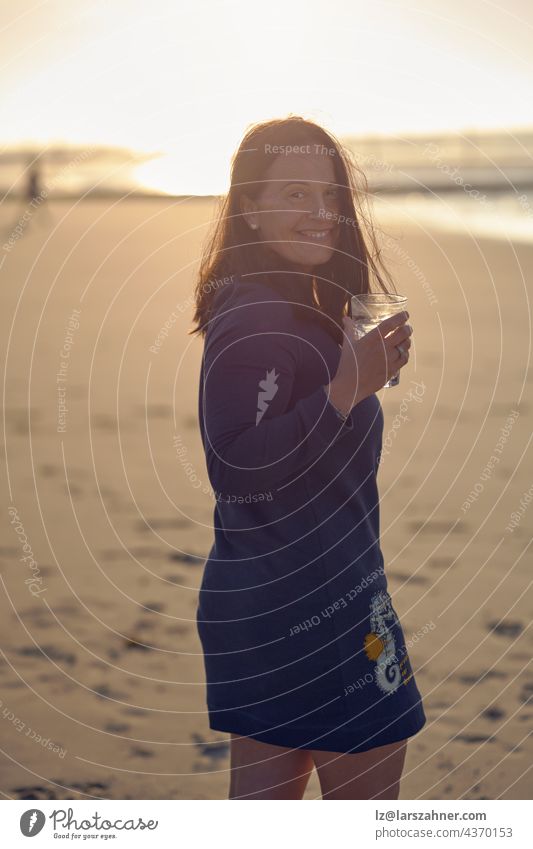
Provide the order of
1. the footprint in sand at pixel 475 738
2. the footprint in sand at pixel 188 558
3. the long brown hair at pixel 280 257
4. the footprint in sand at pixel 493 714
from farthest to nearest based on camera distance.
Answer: the footprint in sand at pixel 188 558
the footprint in sand at pixel 493 714
the footprint in sand at pixel 475 738
the long brown hair at pixel 280 257

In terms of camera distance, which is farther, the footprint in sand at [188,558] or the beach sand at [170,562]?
the footprint in sand at [188,558]

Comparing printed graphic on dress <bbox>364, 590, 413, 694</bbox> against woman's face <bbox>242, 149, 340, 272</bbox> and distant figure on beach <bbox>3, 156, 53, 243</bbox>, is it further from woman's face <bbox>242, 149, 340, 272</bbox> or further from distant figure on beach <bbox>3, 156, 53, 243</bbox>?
distant figure on beach <bbox>3, 156, 53, 243</bbox>

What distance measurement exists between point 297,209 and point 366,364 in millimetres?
444

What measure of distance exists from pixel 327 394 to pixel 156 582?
5.05m

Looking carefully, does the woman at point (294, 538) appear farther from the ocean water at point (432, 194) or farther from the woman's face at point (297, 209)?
the ocean water at point (432, 194)

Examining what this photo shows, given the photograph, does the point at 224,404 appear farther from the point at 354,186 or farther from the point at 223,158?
the point at 223,158

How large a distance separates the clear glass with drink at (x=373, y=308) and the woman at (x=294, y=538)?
6 centimetres

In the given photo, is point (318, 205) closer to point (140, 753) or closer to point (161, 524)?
point (140, 753)

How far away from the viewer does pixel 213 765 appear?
539cm

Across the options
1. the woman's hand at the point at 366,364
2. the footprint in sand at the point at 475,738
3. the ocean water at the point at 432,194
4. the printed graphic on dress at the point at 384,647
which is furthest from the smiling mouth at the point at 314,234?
the ocean water at the point at 432,194

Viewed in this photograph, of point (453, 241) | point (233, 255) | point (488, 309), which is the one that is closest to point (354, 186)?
point (233, 255)

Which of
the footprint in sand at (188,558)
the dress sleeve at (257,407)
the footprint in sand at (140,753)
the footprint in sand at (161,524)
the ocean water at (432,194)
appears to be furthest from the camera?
the ocean water at (432,194)

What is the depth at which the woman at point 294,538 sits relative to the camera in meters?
2.90

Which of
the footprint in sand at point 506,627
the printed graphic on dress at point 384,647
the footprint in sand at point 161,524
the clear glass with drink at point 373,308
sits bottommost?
the footprint in sand at point 506,627
